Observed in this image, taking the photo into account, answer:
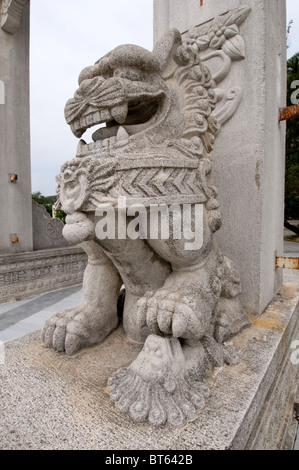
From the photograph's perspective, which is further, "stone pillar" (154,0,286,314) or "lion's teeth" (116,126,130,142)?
"stone pillar" (154,0,286,314)

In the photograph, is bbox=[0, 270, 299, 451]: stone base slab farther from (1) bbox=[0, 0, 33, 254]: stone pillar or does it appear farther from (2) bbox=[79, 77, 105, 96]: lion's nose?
(1) bbox=[0, 0, 33, 254]: stone pillar

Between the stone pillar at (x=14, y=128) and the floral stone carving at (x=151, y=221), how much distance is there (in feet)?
11.1

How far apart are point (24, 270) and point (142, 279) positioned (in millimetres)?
3529

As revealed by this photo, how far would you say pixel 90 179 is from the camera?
3.48 feet

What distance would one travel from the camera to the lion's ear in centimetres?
126

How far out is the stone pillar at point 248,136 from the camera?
180 cm

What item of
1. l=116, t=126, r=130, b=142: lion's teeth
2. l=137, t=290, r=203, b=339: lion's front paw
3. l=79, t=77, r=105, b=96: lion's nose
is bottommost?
l=137, t=290, r=203, b=339: lion's front paw

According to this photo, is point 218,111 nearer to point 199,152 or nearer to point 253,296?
point 199,152

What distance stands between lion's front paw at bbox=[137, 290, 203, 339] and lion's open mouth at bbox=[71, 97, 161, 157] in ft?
2.08

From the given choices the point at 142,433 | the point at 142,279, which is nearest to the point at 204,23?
the point at 142,279

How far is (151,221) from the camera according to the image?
1130mm

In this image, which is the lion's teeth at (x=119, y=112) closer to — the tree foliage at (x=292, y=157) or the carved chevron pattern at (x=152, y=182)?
the carved chevron pattern at (x=152, y=182)

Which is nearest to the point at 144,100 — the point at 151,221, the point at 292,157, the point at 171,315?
the point at 151,221

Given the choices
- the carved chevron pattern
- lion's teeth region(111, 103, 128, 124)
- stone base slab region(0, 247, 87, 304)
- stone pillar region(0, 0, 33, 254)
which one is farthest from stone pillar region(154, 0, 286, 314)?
stone base slab region(0, 247, 87, 304)
